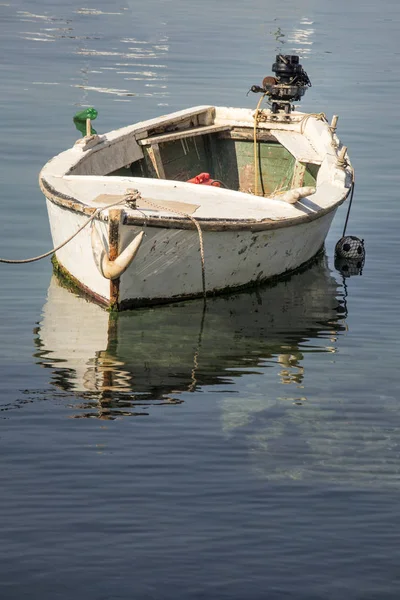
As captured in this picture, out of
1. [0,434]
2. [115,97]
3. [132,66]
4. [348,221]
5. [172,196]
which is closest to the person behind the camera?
[0,434]

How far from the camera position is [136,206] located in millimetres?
11281

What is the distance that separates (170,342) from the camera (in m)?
10.9

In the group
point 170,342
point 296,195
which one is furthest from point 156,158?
point 170,342

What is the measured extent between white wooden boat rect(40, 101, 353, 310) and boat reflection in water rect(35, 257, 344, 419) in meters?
0.25

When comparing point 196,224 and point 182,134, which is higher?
point 182,134

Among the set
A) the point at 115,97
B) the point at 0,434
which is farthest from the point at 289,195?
the point at 115,97

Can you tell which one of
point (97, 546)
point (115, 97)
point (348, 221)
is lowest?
point (97, 546)

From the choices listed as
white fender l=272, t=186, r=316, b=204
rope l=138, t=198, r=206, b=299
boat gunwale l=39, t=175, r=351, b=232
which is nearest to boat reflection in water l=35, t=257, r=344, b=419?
rope l=138, t=198, r=206, b=299

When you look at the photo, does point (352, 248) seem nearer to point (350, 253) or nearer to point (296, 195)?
point (350, 253)

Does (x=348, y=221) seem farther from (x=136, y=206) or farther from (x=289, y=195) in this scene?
(x=136, y=206)

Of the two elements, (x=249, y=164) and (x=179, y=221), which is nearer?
(x=179, y=221)

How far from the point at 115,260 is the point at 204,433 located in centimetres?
300

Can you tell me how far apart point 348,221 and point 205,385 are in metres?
7.07

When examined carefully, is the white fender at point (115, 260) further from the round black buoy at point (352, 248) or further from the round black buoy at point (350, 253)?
the round black buoy at point (352, 248)
